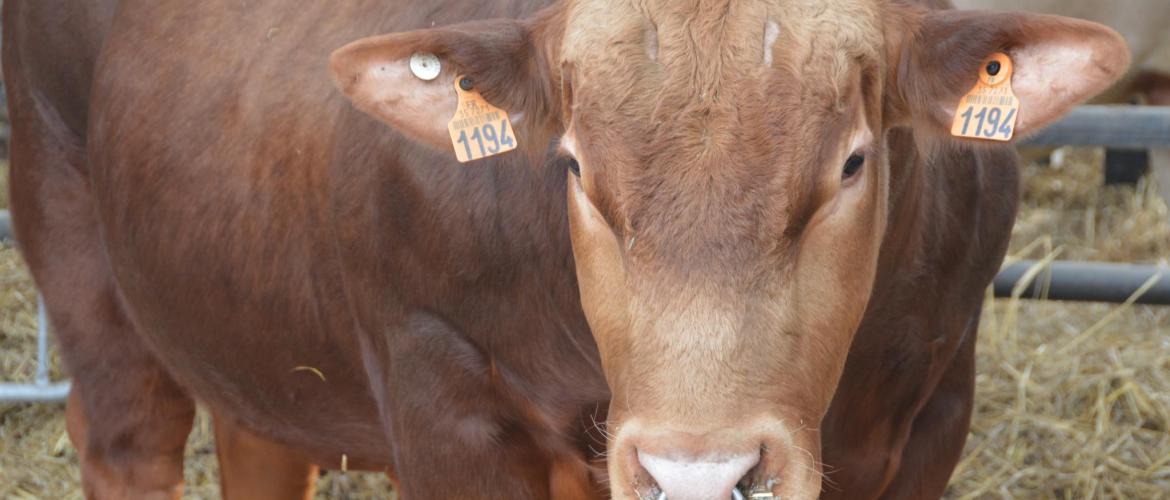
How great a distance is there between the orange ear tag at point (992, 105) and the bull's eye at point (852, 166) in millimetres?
212

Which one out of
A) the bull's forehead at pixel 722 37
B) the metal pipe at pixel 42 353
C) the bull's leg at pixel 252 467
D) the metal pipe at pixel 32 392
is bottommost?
the metal pipe at pixel 32 392

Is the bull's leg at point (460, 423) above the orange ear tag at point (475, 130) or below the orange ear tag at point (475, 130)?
below

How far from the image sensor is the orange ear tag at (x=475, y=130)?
8.87 feet

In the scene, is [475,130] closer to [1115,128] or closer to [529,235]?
[529,235]

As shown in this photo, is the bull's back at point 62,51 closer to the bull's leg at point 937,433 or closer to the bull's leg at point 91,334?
the bull's leg at point 91,334

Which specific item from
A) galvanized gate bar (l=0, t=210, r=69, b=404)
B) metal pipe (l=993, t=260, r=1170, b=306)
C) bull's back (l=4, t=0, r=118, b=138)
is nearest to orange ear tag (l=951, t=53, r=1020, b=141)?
bull's back (l=4, t=0, r=118, b=138)

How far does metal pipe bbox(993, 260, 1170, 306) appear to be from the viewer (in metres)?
5.17

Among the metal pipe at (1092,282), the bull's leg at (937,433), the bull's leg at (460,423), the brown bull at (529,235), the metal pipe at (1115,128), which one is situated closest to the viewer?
the brown bull at (529,235)

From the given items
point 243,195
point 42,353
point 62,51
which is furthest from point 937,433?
point 42,353

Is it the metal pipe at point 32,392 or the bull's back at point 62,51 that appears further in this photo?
the metal pipe at point 32,392

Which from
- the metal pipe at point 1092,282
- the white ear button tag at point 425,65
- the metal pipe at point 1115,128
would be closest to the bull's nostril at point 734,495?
the white ear button tag at point 425,65

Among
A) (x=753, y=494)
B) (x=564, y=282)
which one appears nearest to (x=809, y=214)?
(x=753, y=494)

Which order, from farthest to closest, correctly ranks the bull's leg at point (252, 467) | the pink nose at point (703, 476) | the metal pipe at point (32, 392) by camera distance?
the metal pipe at point (32, 392) → the bull's leg at point (252, 467) → the pink nose at point (703, 476)

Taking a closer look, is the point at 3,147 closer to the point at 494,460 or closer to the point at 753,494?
the point at 494,460
